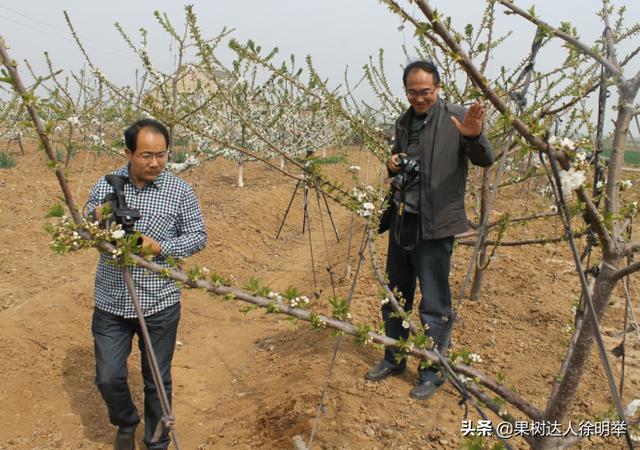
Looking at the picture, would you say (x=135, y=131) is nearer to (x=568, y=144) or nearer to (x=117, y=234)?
(x=117, y=234)

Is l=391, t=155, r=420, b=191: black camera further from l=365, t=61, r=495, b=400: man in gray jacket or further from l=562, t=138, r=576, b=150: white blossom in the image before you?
l=562, t=138, r=576, b=150: white blossom

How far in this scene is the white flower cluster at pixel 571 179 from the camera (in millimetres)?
1175

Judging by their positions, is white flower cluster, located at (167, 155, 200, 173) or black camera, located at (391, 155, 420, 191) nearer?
black camera, located at (391, 155, 420, 191)

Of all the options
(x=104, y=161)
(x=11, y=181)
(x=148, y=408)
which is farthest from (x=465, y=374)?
(x=104, y=161)

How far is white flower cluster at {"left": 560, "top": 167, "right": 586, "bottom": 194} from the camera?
117 cm

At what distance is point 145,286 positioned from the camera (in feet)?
6.89

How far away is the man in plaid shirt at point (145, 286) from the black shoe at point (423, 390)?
4.87 feet

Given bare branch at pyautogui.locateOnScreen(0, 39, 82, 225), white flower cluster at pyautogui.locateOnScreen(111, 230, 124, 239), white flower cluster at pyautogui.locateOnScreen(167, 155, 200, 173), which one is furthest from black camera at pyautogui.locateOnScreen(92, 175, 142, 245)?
white flower cluster at pyautogui.locateOnScreen(167, 155, 200, 173)

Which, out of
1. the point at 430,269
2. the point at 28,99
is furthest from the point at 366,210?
the point at 28,99

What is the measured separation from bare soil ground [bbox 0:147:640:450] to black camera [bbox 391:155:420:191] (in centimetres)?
119

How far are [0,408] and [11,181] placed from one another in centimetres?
735

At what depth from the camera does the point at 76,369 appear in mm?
3191

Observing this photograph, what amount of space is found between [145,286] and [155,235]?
0.86ft

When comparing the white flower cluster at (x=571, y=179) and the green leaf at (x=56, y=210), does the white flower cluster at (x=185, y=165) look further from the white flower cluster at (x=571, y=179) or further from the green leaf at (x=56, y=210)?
the white flower cluster at (x=571, y=179)
